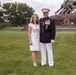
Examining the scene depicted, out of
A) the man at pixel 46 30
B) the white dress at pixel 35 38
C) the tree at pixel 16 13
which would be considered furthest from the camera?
the tree at pixel 16 13

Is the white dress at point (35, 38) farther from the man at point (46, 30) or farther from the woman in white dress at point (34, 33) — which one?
the man at point (46, 30)

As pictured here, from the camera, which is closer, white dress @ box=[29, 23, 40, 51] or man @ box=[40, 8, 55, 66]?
man @ box=[40, 8, 55, 66]

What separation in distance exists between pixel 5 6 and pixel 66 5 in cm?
2636

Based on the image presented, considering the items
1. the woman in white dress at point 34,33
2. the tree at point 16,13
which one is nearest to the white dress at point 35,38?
the woman in white dress at point 34,33

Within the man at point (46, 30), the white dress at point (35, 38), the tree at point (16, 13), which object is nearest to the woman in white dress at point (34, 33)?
the white dress at point (35, 38)

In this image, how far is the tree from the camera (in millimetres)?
80562

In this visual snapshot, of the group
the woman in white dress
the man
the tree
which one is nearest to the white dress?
the woman in white dress

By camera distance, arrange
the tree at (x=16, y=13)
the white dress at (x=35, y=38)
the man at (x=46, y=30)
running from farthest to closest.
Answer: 1. the tree at (x=16, y=13)
2. the white dress at (x=35, y=38)
3. the man at (x=46, y=30)

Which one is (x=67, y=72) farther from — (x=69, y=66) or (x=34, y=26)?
(x=34, y=26)

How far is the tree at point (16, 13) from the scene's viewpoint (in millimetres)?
80562

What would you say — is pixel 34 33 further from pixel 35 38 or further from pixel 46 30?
pixel 46 30

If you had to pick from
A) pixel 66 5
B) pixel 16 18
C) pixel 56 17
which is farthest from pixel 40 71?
pixel 16 18

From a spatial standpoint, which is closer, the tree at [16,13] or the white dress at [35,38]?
the white dress at [35,38]

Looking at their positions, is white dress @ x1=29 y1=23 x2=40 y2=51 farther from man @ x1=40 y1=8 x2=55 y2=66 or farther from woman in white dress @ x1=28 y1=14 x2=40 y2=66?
Result: man @ x1=40 y1=8 x2=55 y2=66
